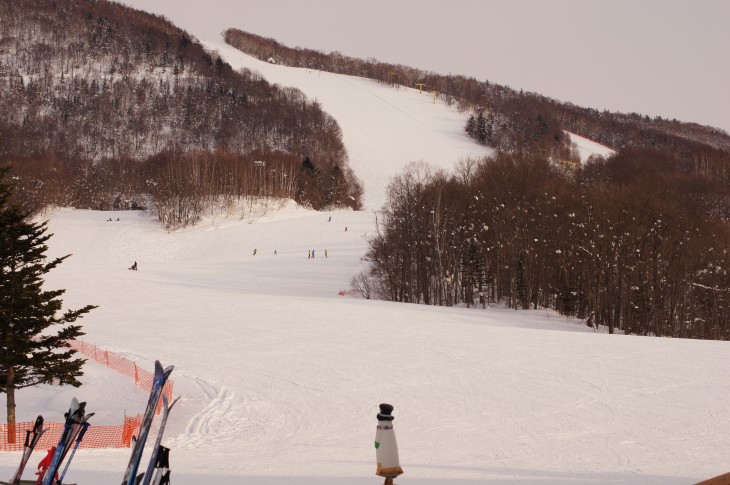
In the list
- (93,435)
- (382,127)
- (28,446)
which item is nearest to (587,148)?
(382,127)

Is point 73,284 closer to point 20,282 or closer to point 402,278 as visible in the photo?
point 402,278

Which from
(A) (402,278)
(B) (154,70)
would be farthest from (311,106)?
(A) (402,278)

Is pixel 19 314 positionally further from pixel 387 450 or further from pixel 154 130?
pixel 154 130

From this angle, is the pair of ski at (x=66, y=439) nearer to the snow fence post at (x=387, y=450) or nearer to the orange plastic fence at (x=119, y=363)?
the snow fence post at (x=387, y=450)

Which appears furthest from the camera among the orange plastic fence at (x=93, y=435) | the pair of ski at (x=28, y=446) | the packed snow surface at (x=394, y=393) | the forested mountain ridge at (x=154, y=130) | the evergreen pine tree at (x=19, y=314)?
the forested mountain ridge at (x=154, y=130)

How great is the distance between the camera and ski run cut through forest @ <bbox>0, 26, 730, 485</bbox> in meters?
10.8

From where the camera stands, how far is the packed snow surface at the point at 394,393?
425 inches

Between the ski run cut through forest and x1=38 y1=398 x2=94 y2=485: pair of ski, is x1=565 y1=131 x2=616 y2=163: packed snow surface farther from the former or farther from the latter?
x1=38 y1=398 x2=94 y2=485: pair of ski

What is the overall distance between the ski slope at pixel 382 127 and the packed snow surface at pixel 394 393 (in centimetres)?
7527

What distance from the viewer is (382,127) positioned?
505 feet

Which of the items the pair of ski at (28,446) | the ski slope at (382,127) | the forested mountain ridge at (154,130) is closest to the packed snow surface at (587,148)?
the ski slope at (382,127)

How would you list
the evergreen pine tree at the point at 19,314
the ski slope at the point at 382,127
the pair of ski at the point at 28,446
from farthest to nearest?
the ski slope at the point at 382,127 < the evergreen pine tree at the point at 19,314 < the pair of ski at the point at 28,446

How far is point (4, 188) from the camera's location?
15703 millimetres

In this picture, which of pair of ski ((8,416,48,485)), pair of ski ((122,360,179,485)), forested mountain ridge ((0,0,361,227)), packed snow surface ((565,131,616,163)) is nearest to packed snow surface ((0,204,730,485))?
pair of ski ((8,416,48,485))
